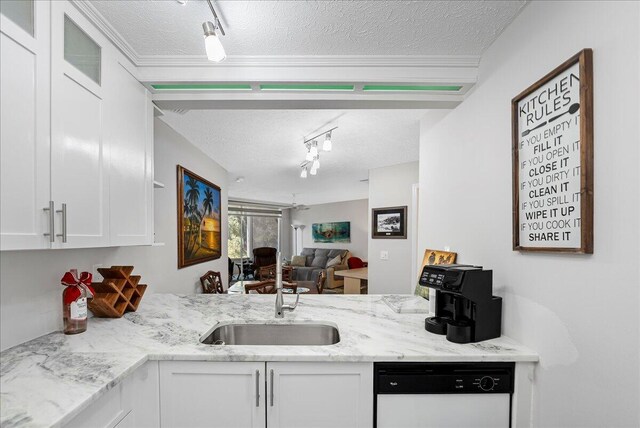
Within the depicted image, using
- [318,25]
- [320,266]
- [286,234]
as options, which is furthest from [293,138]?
[286,234]

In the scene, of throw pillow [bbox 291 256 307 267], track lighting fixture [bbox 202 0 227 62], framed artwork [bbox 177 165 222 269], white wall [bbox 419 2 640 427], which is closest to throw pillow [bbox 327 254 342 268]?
throw pillow [bbox 291 256 307 267]

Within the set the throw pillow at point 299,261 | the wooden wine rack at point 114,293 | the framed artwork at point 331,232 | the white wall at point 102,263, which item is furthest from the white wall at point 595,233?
the throw pillow at point 299,261

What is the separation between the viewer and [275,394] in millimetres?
1181

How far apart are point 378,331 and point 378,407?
0.33 meters

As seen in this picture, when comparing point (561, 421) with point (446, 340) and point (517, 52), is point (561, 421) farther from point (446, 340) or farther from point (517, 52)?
point (517, 52)

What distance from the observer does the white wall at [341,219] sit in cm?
749

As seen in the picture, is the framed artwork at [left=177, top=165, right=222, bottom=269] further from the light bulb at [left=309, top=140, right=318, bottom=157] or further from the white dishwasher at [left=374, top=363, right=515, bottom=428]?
the white dishwasher at [left=374, top=363, right=515, bottom=428]

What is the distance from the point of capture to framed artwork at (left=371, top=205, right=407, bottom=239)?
3.93 m

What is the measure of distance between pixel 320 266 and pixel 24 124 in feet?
23.6

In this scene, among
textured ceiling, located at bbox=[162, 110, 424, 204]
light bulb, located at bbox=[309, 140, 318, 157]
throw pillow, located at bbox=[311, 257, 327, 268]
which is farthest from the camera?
throw pillow, located at bbox=[311, 257, 327, 268]

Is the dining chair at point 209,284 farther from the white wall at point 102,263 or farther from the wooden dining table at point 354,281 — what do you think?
the wooden dining table at point 354,281

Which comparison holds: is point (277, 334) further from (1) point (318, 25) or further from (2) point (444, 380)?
(1) point (318, 25)

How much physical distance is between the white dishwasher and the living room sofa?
5.58 meters

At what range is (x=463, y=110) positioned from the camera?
5.63 feet
